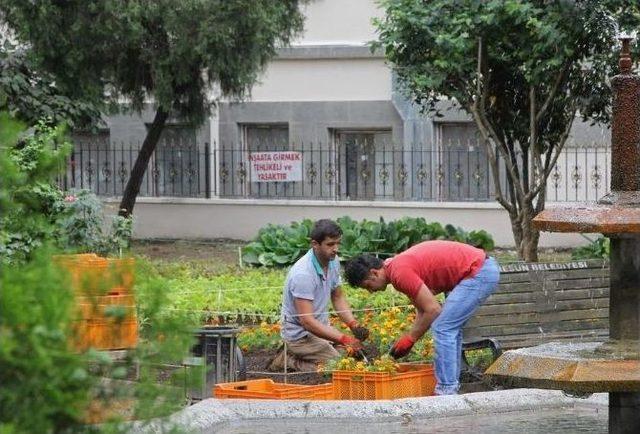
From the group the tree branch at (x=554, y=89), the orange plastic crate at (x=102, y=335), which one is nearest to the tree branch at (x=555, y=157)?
the tree branch at (x=554, y=89)

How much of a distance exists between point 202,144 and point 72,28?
18.5ft

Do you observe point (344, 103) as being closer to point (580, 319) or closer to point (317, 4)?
point (317, 4)

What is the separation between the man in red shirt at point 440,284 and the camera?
9.51 metres

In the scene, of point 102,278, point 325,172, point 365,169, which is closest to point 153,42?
point 325,172

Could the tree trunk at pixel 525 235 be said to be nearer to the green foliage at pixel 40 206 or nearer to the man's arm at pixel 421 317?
the green foliage at pixel 40 206

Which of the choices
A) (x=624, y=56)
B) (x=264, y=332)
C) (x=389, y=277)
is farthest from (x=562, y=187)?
(x=624, y=56)

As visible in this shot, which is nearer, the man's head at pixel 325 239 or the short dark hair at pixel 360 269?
the short dark hair at pixel 360 269

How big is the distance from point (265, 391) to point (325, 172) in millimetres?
16159

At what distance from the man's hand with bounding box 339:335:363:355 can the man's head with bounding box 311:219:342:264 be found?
0.58 m

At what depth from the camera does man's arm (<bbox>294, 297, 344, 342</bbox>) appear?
997 cm

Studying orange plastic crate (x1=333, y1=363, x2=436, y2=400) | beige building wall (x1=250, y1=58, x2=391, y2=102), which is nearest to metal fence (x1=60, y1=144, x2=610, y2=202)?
beige building wall (x1=250, y1=58, x2=391, y2=102)

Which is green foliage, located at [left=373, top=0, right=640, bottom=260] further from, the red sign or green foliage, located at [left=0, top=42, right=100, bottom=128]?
the red sign

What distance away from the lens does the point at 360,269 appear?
9.41 metres

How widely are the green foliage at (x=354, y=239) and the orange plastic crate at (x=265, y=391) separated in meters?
10.3
